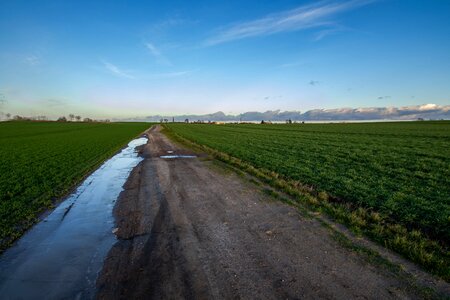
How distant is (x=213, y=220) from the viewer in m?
9.13

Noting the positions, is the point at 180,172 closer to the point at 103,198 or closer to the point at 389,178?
the point at 103,198

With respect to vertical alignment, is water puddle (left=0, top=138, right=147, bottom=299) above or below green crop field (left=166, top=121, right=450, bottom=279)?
above

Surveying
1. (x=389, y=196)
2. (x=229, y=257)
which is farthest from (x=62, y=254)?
(x=389, y=196)

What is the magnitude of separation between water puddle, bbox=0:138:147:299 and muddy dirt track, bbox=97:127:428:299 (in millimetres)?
385

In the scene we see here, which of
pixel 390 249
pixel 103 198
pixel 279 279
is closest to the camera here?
pixel 279 279

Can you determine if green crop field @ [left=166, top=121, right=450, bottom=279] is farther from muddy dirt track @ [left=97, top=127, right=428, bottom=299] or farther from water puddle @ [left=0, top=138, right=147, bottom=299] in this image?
water puddle @ [left=0, top=138, right=147, bottom=299]

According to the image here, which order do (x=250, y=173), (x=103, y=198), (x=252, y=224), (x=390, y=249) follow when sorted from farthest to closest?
(x=250, y=173)
(x=103, y=198)
(x=252, y=224)
(x=390, y=249)

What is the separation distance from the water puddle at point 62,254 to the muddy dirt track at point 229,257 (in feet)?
1.26

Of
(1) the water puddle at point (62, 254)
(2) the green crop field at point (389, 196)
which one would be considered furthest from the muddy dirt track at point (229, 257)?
(2) the green crop field at point (389, 196)

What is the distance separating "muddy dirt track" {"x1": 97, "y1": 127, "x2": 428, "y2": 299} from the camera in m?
5.33

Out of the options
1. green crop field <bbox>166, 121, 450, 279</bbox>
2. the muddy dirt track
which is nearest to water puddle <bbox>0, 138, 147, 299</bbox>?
the muddy dirt track

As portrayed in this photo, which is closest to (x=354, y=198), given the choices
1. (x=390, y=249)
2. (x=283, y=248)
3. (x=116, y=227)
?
(x=390, y=249)

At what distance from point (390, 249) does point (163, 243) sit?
19.1 ft

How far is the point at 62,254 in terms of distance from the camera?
7125mm
